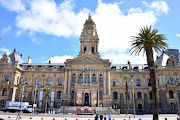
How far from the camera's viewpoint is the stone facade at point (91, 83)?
57.9 meters

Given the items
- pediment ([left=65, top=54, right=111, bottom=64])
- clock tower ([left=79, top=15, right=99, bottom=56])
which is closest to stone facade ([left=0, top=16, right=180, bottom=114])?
pediment ([left=65, top=54, right=111, bottom=64])

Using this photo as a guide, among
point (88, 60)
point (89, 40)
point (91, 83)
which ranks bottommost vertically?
point (91, 83)

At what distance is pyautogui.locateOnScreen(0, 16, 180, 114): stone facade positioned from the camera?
2280 inches

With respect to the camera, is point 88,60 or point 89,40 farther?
point 89,40

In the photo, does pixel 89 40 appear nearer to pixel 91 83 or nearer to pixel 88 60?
pixel 88 60

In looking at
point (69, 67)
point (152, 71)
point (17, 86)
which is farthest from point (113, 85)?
point (152, 71)

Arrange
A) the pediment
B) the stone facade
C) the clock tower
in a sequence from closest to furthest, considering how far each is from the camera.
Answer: the stone facade, the pediment, the clock tower

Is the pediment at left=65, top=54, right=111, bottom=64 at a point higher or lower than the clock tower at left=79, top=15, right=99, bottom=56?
lower

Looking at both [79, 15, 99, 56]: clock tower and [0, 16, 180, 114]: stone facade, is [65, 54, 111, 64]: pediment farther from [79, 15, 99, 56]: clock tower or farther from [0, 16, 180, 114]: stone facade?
[79, 15, 99, 56]: clock tower

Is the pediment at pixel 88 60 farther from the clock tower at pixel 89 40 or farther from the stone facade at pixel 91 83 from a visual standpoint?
the clock tower at pixel 89 40

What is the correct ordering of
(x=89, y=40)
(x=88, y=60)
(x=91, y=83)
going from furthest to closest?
(x=89, y=40) < (x=88, y=60) < (x=91, y=83)

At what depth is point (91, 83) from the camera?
2307 inches

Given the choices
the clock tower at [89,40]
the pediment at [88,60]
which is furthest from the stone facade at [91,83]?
the clock tower at [89,40]

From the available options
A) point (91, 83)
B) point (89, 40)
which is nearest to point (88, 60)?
point (91, 83)
